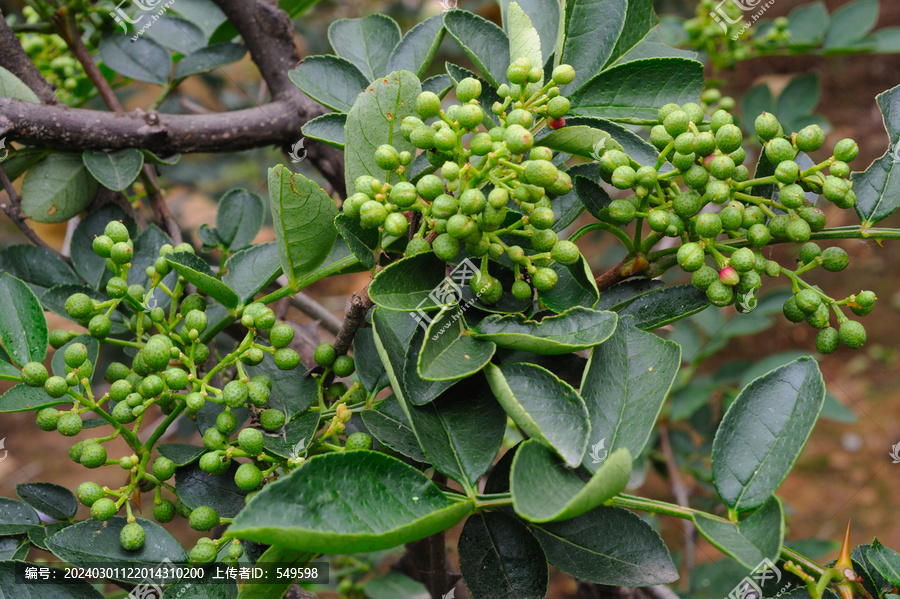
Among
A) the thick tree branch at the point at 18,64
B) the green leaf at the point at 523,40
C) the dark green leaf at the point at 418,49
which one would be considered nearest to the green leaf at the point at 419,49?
the dark green leaf at the point at 418,49

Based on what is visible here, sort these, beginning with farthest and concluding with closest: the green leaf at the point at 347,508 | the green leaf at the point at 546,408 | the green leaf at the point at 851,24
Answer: the green leaf at the point at 851,24, the green leaf at the point at 546,408, the green leaf at the point at 347,508

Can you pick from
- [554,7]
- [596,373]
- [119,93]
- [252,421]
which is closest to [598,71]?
[554,7]

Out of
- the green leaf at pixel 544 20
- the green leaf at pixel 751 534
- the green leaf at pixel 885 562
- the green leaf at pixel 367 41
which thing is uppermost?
the green leaf at pixel 544 20

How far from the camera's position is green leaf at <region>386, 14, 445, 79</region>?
1.31 meters

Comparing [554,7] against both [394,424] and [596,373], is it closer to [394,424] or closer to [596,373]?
[596,373]

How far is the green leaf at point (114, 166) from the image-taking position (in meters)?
1.42

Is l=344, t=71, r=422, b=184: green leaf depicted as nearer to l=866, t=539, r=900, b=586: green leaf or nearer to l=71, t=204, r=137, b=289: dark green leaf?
l=71, t=204, r=137, b=289: dark green leaf

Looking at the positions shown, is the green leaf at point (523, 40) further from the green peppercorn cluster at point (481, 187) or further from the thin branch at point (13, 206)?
the thin branch at point (13, 206)

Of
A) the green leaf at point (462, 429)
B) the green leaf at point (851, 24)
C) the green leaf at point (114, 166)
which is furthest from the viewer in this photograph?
the green leaf at point (851, 24)

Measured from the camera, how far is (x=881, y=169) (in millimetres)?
1119

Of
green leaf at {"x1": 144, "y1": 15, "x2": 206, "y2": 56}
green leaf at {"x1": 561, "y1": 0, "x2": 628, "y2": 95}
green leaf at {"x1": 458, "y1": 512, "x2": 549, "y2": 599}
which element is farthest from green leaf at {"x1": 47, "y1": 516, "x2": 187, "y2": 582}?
green leaf at {"x1": 144, "y1": 15, "x2": 206, "y2": 56}

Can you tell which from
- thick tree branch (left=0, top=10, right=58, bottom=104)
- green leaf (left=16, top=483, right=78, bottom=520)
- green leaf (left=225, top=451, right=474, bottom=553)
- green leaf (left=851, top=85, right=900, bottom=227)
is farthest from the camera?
thick tree branch (left=0, top=10, right=58, bottom=104)

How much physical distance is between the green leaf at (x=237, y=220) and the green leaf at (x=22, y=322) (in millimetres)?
494

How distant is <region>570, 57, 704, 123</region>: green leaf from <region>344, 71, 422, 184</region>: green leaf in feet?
Result: 1.01
